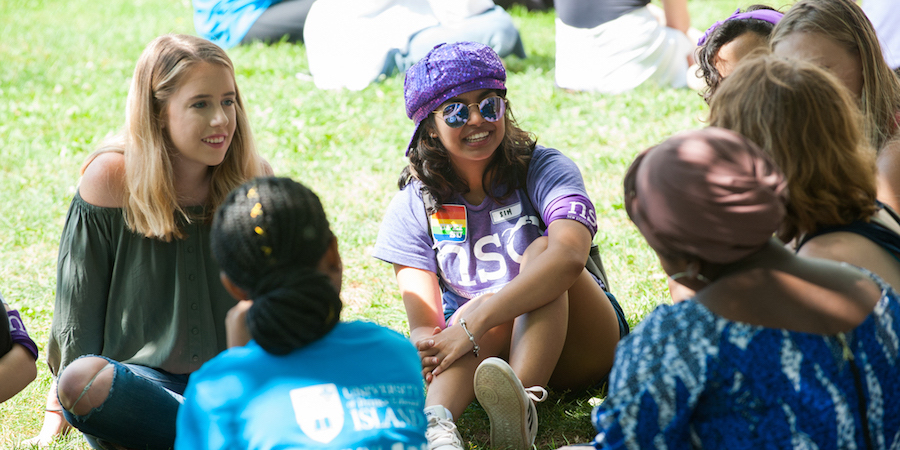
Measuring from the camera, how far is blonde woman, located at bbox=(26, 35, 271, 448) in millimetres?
2730

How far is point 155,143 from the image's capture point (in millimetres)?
2805

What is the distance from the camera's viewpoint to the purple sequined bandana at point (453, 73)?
9.68ft

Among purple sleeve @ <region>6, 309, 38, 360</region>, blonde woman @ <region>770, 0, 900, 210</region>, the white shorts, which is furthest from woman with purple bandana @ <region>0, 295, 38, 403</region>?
the white shorts

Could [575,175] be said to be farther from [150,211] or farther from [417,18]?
Result: [417,18]

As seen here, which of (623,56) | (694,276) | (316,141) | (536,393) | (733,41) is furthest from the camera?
(623,56)

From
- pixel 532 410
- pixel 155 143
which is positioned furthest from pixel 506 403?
pixel 155 143

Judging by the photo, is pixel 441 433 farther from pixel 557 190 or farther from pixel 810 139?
pixel 810 139

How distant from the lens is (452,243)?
303 centimetres

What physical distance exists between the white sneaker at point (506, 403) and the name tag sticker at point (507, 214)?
672 mm

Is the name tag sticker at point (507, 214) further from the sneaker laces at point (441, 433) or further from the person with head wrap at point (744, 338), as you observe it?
the person with head wrap at point (744, 338)

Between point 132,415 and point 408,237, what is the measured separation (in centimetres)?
114

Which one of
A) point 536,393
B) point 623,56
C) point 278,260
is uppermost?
point 278,260

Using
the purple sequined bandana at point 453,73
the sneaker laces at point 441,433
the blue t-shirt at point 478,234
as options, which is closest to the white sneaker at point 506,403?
the sneaker laces at point 441,433

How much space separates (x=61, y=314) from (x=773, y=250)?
7.52ft
